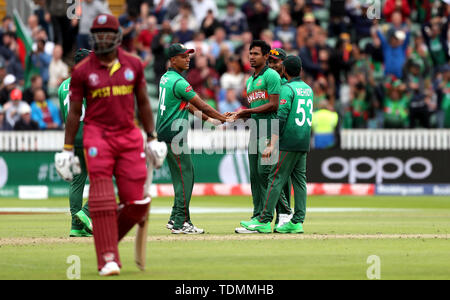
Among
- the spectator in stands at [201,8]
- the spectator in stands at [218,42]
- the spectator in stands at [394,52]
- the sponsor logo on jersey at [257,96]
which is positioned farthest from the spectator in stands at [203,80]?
the sponsor logo on jersey at [257,96]

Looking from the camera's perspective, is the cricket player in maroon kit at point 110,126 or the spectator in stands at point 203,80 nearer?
the cricket player in maroon kit at point 110,126

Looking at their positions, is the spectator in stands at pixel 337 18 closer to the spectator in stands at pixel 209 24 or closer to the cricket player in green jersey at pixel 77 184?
the spectator in stands at pixel 209 24

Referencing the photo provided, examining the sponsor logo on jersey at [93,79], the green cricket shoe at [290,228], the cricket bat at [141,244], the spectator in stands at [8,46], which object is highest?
the spectator in stands at [8,46]

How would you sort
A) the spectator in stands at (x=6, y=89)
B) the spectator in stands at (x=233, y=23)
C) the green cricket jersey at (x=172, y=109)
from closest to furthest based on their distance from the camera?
the green cricket jersey at (x=172, y=109)
the spectator in stands at (x=6, y=89)
the spectator in stands at (x=233, y=23)

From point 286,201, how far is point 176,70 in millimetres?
2676

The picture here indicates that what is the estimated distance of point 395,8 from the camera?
2933 cm

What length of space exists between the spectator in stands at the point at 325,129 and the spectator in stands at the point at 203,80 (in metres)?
2.87

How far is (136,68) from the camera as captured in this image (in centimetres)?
987

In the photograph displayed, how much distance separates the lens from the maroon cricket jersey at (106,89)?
9.74 meters

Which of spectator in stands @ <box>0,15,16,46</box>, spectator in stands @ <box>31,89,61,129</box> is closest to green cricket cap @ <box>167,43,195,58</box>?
spectator in stands @ <box>31,89,61,129</box>

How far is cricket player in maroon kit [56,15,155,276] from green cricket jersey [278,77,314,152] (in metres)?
4.34

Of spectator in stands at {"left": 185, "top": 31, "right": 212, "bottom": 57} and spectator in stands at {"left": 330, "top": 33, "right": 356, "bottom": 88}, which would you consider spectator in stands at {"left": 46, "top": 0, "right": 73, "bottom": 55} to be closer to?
spectator in stands at {"left": 185, "top": 31, "right": 212, "bottom": 57}
